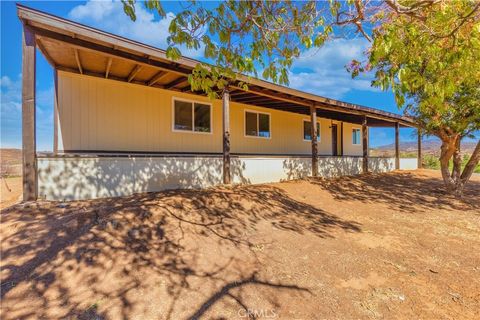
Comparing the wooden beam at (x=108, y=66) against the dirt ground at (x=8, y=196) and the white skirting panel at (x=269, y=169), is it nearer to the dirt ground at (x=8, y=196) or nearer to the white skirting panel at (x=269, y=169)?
the dirt ground at (x=8, y=196)

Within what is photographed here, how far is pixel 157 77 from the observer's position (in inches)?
298

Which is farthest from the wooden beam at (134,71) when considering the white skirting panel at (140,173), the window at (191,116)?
the white skirting panel at (140,173)

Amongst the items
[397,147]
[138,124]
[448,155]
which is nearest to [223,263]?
[138,124]

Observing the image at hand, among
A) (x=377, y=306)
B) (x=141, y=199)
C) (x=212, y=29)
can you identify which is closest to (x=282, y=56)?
(x=212, y=29)

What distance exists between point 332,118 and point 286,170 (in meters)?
7.59

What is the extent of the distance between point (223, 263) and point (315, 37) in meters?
3.42

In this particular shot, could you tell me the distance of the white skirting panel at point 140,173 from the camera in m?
4.99

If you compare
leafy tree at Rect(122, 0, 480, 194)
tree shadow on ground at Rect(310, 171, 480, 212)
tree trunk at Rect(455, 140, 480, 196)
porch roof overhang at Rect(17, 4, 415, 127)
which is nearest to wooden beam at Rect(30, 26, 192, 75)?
porch roof overhang at Rect(17, 4, 415, 127)

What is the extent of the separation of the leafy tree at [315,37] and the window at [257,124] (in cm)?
707

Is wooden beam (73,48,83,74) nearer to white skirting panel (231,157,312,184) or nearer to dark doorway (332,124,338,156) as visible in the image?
white skirting panel (231,157,312,184)

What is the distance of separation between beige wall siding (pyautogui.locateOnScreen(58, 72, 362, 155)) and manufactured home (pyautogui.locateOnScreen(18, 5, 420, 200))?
0.09ft

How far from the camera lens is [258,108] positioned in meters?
11.5

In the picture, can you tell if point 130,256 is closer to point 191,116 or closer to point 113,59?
point 113,59

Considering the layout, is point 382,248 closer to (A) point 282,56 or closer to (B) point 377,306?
(B) point 377,306
